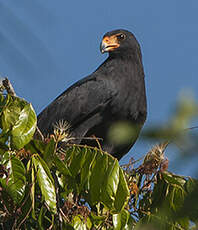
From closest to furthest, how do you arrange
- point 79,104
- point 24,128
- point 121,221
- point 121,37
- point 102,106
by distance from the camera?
point 24,128 < point 121,221 < point 102,106 < point 79,104 < point 121,37

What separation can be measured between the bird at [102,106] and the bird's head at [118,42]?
10.3 inches

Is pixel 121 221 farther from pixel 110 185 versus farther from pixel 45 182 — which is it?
pixel 45 182

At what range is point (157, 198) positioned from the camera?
2.49 metres

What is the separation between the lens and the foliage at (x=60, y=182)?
80.2 inches

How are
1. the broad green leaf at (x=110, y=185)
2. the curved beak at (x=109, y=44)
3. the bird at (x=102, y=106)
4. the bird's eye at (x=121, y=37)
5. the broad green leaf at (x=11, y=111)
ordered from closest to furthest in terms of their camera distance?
the broad green leaf at (x=110, y=185)
the broad green leaf at (x=11, y=111)
the bird at (x=102, y=106)
the curved beak at (x=109, y=44)
the bird's eye at (x=121, y=37)

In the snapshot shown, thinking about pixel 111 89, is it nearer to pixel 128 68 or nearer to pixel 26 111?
pixel 128 68

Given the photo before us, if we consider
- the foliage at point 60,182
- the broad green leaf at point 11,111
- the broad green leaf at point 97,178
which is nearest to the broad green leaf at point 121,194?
the foliage at point 60,182

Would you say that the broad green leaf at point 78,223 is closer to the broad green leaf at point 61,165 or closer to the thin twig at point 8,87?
the broad green leaf at point 61,165

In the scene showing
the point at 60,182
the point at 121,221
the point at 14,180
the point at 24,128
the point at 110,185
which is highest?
the point at 24,128

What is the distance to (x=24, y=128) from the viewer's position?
6.97ft

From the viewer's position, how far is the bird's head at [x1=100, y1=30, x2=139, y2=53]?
197 inches

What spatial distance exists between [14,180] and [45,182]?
0.58 ft

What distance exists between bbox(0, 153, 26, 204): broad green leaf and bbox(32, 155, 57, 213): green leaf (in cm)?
10

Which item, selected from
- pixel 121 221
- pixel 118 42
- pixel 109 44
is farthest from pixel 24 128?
pixel 118 42
